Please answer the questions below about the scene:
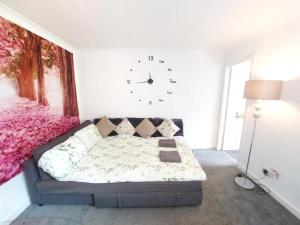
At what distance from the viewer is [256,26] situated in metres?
2.12

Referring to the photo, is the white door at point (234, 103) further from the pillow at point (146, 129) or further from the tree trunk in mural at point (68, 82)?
the tree trunk in mural at point (68, 82)

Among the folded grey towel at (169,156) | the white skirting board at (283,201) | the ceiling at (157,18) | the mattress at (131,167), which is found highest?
the ceiling at (157,18)

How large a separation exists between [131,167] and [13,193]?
→ 4.59ft

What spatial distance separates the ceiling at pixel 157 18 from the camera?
5.21 ft

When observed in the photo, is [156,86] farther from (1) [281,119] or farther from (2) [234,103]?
(1) [281,119]

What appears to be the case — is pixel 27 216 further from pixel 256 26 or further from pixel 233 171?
pixel 256 26

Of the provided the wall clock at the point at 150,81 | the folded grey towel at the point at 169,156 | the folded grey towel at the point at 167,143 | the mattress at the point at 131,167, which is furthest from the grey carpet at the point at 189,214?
the wall clock at the point at 150,81

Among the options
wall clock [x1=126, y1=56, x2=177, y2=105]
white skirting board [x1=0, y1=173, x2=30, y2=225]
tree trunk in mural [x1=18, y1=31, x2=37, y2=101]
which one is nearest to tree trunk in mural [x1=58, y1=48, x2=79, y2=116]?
tree trunk in mural [x1=18, y1=31, x2=37, y2=101]

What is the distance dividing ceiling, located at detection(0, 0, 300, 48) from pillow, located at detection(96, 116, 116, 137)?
1.63 metres

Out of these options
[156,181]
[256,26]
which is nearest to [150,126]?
[156,181]

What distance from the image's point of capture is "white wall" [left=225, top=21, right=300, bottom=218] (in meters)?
1.84

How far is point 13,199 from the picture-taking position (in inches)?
70.1

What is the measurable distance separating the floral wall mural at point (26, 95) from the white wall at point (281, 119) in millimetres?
3252

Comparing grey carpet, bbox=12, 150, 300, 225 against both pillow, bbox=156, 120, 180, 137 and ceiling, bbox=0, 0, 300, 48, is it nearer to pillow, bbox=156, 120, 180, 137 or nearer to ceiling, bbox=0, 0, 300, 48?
pillow, bbox=156, 120, 180, 137
